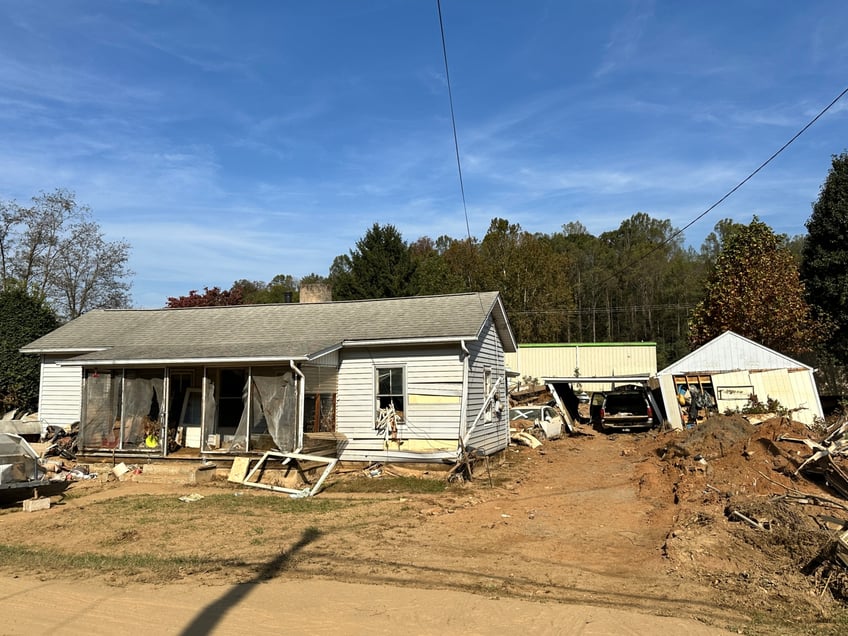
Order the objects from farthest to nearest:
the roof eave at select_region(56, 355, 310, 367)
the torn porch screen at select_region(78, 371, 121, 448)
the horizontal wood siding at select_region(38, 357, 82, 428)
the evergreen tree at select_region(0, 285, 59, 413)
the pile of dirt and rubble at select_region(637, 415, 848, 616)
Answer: the evergreen tree at select_region(0, 285, 59, 413), the horizontal wood siding at select_region(38, 357, 82, 428), the torn porch screen at select_region(78, 371, 121, 448), the roof eave at select_region(56, 355, 310, 367), the pile of dirt and rubble at select_region(637, 415, 848, 616)

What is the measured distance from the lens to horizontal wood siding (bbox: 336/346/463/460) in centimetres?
1554

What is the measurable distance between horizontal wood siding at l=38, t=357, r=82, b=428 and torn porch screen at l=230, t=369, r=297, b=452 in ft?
23.6

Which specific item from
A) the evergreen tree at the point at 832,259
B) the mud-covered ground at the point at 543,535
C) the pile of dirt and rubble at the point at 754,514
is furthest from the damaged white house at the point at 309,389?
the evergreen tree at the point at 832,259

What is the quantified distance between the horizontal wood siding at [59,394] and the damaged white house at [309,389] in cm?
203

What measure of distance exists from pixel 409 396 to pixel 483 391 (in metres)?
2.57

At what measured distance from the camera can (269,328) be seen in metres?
18.6

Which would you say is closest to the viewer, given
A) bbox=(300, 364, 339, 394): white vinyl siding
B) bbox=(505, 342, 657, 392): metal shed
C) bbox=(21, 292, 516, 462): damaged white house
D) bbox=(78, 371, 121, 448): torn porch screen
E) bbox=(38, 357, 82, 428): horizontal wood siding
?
bbox=(21, 292, 516, 462): damaged white house

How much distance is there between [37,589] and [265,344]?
31.7 feet

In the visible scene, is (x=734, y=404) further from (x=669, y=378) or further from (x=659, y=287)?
(x=659, y=287)

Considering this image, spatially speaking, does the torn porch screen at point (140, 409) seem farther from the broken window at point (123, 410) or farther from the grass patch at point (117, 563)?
the grass patch at point (117, 563)

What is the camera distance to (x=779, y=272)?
27578mm

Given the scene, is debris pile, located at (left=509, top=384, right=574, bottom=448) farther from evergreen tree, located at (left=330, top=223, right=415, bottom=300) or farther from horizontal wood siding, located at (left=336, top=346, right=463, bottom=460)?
evergreen tree, located at (left=330, top=223, right=415, bottom=300)

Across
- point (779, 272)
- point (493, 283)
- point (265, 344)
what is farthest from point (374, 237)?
point (265, 344)

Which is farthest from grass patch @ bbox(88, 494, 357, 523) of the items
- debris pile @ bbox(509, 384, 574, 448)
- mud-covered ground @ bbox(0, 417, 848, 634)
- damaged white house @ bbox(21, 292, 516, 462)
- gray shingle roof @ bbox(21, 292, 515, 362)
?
debris pile @ bbox(509, 384, 574, 448)
